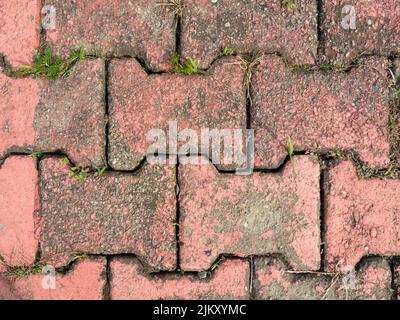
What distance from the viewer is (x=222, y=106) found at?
218 cm

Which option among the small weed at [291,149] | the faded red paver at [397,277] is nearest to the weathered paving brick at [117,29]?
the small weed at [291,149]

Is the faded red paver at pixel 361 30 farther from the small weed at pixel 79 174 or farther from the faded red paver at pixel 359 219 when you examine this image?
the small weed at pixel 79 174

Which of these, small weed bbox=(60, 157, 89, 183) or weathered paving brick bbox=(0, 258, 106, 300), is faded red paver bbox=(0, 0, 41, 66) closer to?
small weed bbox=(60, 157, 89, 183)

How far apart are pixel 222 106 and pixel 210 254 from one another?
0.57 m

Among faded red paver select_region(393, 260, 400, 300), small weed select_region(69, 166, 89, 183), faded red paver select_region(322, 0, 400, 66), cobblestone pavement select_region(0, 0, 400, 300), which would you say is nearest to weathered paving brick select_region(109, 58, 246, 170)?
cobblestone pavement select_region(0, 0, 400, 300)

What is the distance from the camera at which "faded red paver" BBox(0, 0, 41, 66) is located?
2.20 meters

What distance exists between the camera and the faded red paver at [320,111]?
218 cm

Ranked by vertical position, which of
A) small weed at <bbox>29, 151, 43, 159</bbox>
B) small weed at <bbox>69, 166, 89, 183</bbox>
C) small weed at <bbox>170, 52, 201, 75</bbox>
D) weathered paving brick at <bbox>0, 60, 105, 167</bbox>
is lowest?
small weed at <bbox>69, 166, 89, 183</bbox>

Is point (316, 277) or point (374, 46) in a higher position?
point (374, 46)

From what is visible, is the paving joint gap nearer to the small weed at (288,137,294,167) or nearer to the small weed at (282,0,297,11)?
the small weed at (282,0,297,11)

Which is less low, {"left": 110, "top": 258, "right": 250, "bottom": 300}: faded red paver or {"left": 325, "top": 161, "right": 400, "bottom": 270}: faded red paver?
{"left": 325, "top": 161, "right": 400, "bottom": 270}: faded red paver
